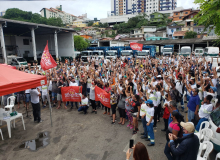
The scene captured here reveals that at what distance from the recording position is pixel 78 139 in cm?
602

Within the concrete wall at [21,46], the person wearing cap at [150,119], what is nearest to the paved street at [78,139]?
the person wearing cap at [150,119]

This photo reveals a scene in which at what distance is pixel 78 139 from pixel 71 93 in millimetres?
3606

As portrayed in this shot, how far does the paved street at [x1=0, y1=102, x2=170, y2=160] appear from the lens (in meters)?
5.12

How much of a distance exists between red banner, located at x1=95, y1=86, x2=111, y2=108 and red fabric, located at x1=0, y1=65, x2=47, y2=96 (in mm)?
2729

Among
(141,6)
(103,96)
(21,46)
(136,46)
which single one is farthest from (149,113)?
(141,6)

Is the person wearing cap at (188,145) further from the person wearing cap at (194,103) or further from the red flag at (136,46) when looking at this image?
the red flag at (136,46)

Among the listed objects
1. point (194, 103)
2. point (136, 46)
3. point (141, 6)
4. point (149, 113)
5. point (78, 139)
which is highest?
point (141, 6)

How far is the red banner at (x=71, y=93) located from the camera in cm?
913

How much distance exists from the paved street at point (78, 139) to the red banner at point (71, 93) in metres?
1.29

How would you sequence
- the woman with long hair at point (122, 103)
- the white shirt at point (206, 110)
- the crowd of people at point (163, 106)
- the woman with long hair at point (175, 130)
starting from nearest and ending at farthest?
the crowd of people at point (163, 106) < the woman with long hair at point (175, 130) < the white shirt at point (206, 110) < the woman with long hair at point (122, 103)

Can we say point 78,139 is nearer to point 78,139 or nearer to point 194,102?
point 78,139

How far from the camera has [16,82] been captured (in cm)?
544

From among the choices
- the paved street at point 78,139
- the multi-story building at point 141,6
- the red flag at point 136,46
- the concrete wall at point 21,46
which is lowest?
the paved street at point 78,139

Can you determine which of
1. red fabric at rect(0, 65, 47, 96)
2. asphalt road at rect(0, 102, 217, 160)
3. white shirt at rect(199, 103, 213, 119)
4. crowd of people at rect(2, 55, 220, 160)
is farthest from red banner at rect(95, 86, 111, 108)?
white shirt at rect(199, 103, 213, 119)
